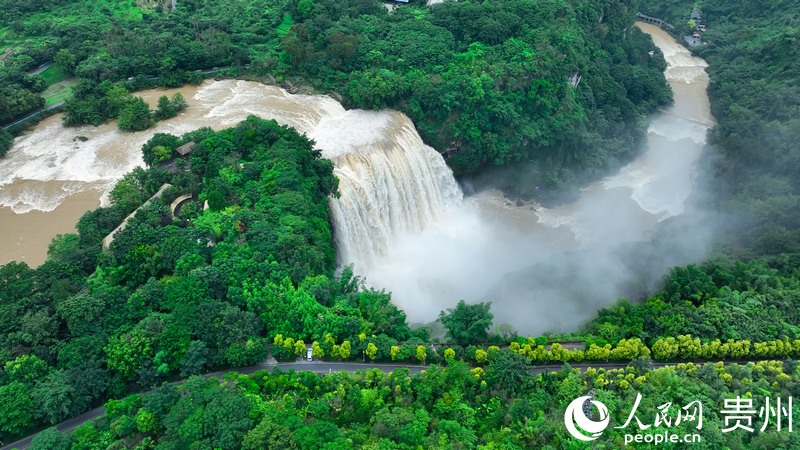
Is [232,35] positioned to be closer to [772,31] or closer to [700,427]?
[700,427]

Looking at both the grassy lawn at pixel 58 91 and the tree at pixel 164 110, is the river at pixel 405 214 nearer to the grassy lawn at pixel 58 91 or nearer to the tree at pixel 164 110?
the tree at pixel 164 110

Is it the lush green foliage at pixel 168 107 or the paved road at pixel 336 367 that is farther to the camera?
the lush green foliage at pixel 168 107

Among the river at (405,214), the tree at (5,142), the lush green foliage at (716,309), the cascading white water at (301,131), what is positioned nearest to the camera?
the lush green foliage at (716,309)

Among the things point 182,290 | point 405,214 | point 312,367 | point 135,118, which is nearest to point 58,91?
point 135,118

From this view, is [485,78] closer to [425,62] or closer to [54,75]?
[425,62]

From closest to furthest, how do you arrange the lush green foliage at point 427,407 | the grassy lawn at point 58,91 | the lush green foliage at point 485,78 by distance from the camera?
the lush green foliage at point 427,407
the grassy lawn at point 58,91
the lush green foliage at point 485,78

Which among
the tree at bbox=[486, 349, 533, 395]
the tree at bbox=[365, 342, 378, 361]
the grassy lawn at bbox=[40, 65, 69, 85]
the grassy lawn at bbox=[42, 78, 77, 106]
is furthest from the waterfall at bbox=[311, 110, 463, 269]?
the grassy lawn at bbox=[40, 65, 69, 85]

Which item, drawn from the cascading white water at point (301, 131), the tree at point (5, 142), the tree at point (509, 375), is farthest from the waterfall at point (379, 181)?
the tree at point (5, 142)

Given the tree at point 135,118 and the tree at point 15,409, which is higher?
the tree at point 135,118
